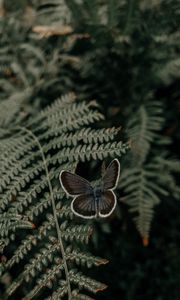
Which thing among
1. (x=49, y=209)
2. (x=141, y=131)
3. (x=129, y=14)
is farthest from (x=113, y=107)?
(x=49, y=209)

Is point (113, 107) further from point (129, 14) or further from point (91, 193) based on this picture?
point (91, 193)

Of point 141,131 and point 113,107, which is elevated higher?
point 113,107

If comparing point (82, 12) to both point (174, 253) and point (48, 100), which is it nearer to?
point (48, 100)

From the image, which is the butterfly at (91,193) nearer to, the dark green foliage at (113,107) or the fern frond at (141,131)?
the dark green foliage at (113,107)

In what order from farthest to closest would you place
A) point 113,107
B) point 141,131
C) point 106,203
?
1. point 113,107
2. point 141,131
3. point 106,203

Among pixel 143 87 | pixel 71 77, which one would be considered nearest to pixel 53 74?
pixel 71 77
